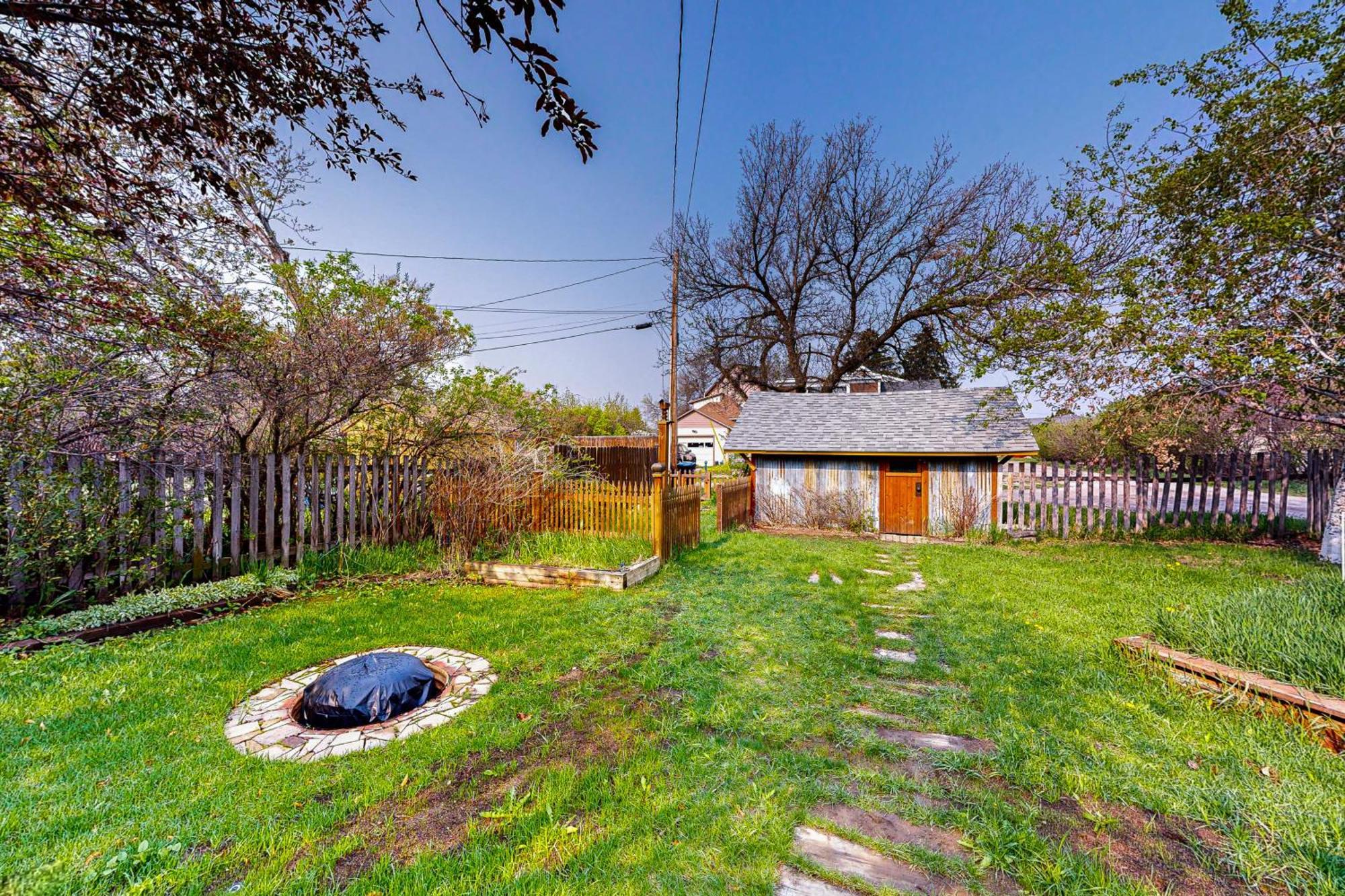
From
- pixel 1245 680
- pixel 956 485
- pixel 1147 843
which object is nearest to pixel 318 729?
pixel 1147 843

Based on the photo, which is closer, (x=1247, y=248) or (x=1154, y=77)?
(x=1247, y=248)

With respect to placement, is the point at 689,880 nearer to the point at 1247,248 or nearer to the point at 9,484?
the point at 9,484

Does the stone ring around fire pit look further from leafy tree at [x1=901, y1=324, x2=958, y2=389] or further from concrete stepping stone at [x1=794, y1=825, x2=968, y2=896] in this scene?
leafy tree at [x1=901, y1=324, x2=958, y2=389]

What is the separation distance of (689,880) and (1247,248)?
9.57 metres

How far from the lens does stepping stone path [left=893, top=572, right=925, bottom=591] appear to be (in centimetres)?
622

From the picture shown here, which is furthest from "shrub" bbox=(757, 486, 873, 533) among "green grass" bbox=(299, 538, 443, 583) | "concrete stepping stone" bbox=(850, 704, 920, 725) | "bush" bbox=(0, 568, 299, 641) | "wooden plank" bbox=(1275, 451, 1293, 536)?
"bush" bbox=(0, 568, 299, 641)

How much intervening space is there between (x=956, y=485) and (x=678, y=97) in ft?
31.9

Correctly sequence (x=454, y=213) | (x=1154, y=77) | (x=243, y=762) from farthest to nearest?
(x=454, y=213) → (x=1154, y=77) → (x=243, y=762)

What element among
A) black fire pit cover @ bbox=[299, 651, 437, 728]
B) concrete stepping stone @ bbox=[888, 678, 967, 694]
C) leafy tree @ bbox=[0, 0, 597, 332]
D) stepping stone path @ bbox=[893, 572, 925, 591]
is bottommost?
stepping stone path @ bbox=[893, 572, 925, 591]

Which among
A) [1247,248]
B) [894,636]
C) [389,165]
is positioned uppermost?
[1247,248]

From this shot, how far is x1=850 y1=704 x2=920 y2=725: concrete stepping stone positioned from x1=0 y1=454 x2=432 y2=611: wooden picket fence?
6289 mm

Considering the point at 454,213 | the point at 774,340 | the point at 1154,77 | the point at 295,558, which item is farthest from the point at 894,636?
the point at 774,340

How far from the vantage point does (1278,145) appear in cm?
588

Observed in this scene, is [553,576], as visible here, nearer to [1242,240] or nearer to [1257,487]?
[1242,240]
